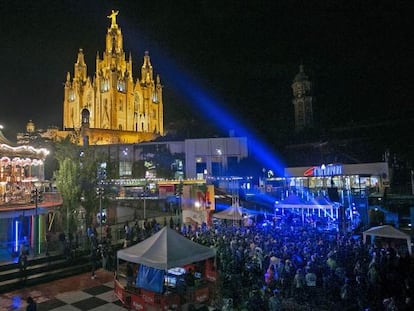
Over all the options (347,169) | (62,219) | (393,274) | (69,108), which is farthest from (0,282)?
(69,108)

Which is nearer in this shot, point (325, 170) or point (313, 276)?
point (313, 276)

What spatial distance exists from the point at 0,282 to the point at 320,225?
19.7 meters

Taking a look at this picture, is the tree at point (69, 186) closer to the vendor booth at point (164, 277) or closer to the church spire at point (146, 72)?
the vendor booth at point (164, 277)

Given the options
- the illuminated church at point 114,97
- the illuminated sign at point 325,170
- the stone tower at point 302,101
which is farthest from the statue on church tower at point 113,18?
the illuminated sign at point 325,170

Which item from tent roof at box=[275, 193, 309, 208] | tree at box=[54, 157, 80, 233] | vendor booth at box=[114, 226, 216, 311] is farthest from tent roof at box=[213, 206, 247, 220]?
vendor booth at box=[114, 226, 216, 311]

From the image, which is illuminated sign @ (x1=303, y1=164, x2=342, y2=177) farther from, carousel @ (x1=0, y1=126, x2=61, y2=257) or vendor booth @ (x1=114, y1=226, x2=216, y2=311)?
vendor booth @ (x1=114, y1=226, x2=216, y2=311)

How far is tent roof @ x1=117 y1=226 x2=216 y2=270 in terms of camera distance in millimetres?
9242

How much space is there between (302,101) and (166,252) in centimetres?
8106

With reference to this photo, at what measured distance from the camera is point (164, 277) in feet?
32.5

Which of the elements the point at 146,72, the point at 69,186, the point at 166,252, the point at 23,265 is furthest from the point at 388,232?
the point at 146,72

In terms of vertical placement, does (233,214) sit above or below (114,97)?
below

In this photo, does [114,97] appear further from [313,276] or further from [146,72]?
[313,276]

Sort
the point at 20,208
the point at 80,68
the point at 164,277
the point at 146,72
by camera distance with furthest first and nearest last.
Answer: the point at 146,72
the point at 80,68
the point at 20,208
the point at 164,277

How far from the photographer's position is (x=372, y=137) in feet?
158
